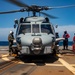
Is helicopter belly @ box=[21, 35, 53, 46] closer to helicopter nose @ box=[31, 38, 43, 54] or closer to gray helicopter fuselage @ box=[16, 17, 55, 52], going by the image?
gray helicopter fuselage @ box=[16, 17, 55, 52]

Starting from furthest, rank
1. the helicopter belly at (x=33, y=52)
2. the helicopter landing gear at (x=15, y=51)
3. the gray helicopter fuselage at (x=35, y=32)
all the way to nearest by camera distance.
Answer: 1. the helicopter landing gear at (x=15, y=51)
2. the gray helicopter fuselage at (x=35, y=32)
3. the helicopter belly at (x=33, y=52)

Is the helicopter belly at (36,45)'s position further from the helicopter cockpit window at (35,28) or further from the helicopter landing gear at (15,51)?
the helicopter landing gear at (15,51)

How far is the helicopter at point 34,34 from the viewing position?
12523mm

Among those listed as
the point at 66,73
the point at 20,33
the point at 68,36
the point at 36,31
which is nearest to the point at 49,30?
the point at 36,31

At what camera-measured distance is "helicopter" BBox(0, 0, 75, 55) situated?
41.1 feet

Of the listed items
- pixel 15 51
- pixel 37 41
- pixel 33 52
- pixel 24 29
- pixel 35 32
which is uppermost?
pixel 24 29

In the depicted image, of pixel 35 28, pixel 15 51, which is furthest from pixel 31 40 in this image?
pixel 15 51

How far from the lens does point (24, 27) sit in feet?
48.7

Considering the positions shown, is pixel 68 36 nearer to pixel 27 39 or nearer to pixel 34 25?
pixel 34 25

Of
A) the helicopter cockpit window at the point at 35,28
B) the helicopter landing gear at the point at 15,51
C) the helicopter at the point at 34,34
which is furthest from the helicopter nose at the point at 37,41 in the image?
the helicopter landing gear at the point at 15,51

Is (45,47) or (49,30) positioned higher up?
(49,30)

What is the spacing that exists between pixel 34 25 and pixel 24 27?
0.71 metres

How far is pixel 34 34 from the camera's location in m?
13.8

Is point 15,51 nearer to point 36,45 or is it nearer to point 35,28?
point 35,28
